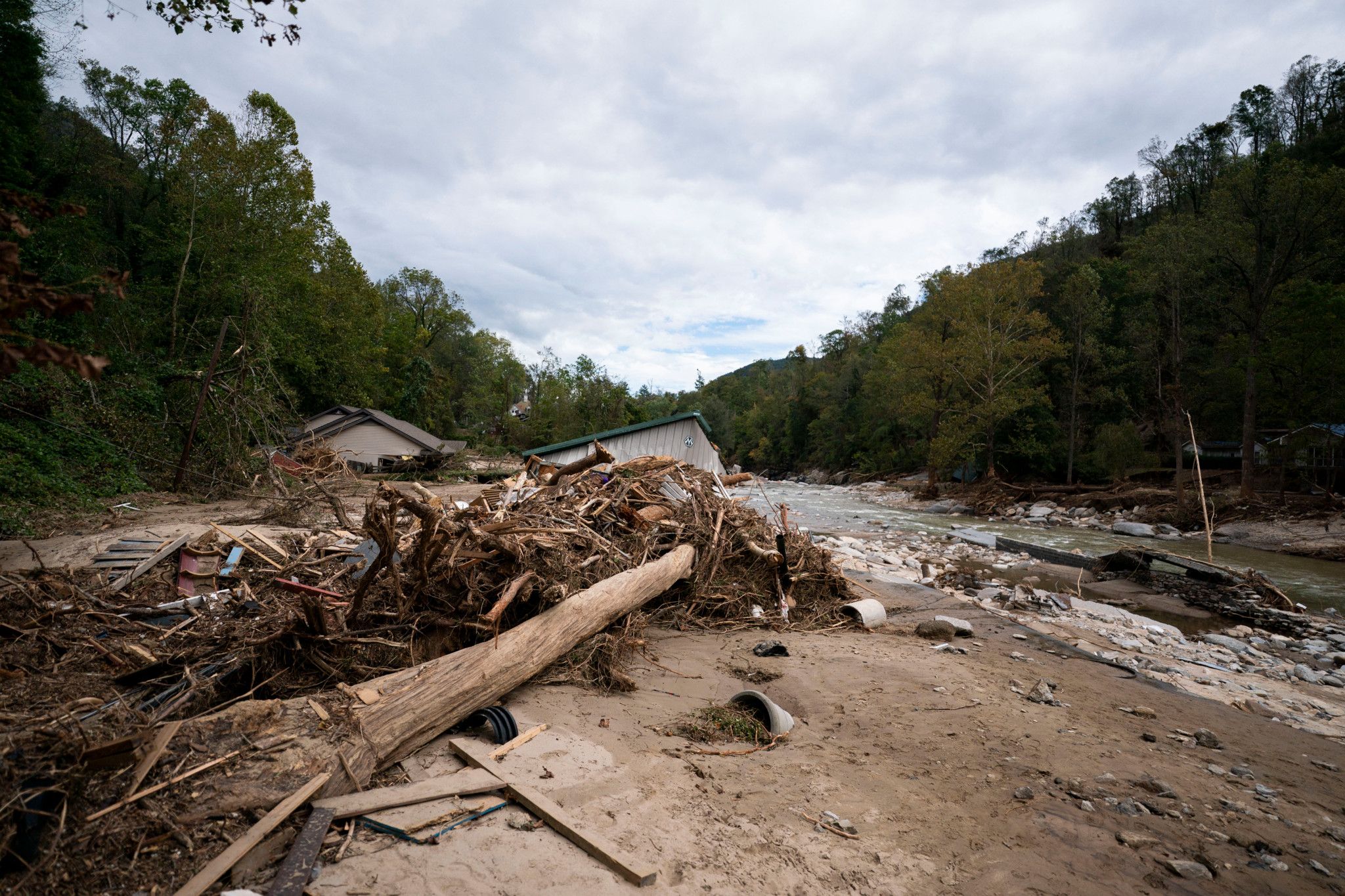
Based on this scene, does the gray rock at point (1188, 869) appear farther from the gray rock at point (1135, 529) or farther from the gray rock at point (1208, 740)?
the gray rock at point (1135, 529)

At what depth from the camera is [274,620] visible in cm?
415

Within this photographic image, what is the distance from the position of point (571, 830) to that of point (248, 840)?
4.18 ft

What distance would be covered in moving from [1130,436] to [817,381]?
116 feet

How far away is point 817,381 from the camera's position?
61250 millimetres

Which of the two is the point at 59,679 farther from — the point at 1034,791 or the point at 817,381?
the point at 817,381

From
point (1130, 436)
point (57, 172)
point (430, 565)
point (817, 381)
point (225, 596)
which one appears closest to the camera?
point (430, 565)

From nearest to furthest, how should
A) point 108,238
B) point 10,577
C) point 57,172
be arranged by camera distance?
point 10,577 → point 57,172 → point 108,238

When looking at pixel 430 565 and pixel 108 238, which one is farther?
pixel 108 238

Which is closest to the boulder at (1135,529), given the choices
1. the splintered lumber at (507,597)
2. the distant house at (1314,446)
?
the distant house at (1314,446)

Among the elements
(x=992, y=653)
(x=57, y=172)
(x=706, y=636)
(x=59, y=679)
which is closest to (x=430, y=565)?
(x=59, y=679)

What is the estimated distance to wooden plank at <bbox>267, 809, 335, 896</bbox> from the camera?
218 cm

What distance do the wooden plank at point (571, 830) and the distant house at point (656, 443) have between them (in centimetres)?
1124

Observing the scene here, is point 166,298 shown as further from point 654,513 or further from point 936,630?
point 936,630

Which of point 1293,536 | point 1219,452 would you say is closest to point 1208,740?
point 1293,536
